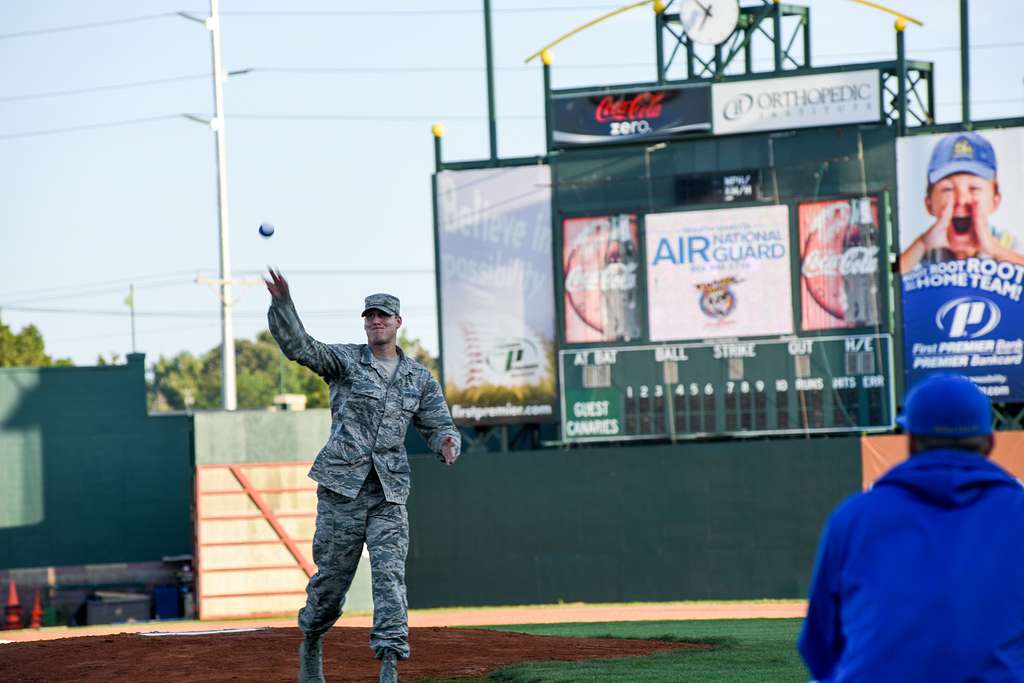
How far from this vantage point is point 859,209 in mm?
22422

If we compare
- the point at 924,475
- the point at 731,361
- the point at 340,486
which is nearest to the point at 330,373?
the point at 340,486

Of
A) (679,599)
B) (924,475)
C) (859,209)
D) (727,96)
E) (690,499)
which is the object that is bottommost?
(679,599)

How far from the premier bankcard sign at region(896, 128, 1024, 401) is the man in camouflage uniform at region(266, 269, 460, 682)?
16.0 meters

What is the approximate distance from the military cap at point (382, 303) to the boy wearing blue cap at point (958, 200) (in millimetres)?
15974

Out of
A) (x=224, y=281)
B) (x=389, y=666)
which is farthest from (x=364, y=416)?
(x=224, y=281)

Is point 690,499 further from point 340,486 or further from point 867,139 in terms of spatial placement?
point 340,486

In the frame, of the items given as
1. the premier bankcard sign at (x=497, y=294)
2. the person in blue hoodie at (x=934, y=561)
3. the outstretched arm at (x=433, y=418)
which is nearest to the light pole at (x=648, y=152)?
the premier bankcard sign at (x=497, y=294)

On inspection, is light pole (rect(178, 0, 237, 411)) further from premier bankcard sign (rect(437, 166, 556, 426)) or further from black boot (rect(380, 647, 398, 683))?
black boot (rect(380, 647, 398, 683))

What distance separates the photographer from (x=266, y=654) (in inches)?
422

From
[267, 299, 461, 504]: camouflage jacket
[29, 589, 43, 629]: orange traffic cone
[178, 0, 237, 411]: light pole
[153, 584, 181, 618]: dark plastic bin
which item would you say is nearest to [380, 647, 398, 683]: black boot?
[267, 299, 461, 504]: camouflage jacket

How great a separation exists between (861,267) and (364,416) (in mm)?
15700

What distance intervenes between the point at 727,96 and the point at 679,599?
7.69 metres

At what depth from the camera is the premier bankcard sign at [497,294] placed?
23938 mm

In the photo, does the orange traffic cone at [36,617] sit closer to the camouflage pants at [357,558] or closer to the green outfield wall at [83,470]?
the green outfield wall at [83,470]
